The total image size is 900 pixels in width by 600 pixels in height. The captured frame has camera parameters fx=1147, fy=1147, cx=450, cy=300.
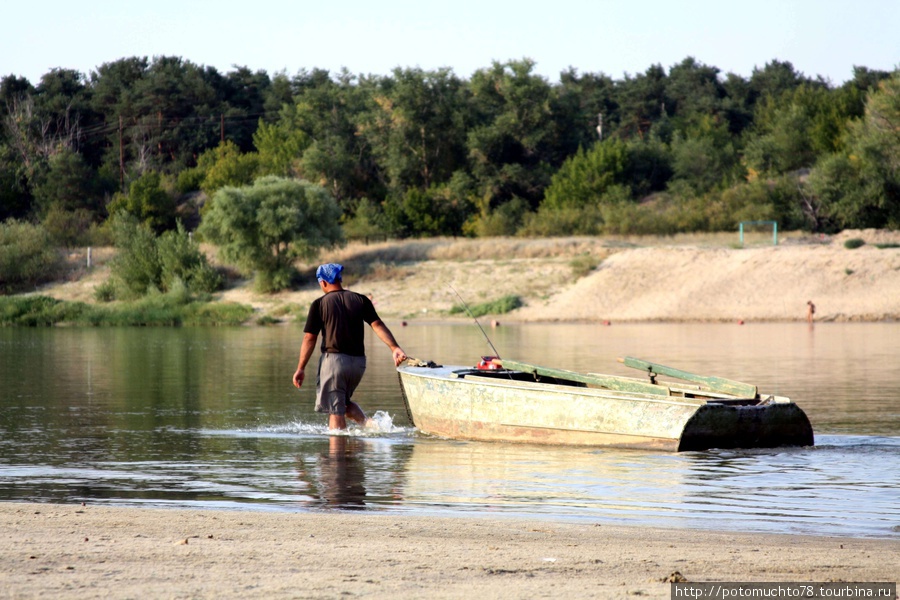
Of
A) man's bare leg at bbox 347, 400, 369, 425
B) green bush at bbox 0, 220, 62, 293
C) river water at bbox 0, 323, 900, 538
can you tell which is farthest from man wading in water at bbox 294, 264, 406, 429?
green bush at bbox 0, 220, 62, 293

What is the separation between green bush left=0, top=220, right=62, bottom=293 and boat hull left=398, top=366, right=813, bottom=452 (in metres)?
59.8

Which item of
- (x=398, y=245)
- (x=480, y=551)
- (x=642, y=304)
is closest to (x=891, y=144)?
(x=642, y=304)

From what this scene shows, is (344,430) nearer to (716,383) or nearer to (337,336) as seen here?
(337,336)

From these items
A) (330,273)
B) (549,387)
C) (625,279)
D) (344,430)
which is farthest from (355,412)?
(625,279)

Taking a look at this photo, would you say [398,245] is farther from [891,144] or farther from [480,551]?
[480,551]

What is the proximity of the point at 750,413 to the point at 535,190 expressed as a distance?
2796 inches

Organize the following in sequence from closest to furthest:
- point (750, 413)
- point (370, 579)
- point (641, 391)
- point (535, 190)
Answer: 1. point (370, 579)
2. point (750, 413)
3. point (641, 391)
4. point (535, 190)

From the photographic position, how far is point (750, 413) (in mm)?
12242

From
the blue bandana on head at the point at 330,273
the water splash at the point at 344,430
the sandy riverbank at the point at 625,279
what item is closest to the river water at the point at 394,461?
the water splash at the point at 344,430

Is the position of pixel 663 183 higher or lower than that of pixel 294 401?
higher

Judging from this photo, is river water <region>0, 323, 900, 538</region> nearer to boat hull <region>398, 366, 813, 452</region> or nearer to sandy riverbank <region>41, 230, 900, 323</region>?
boat hull <region>398, 366, 813, 452</region>

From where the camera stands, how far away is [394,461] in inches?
473

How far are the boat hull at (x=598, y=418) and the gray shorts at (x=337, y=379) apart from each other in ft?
3.79

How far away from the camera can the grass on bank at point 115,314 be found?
54969mm
